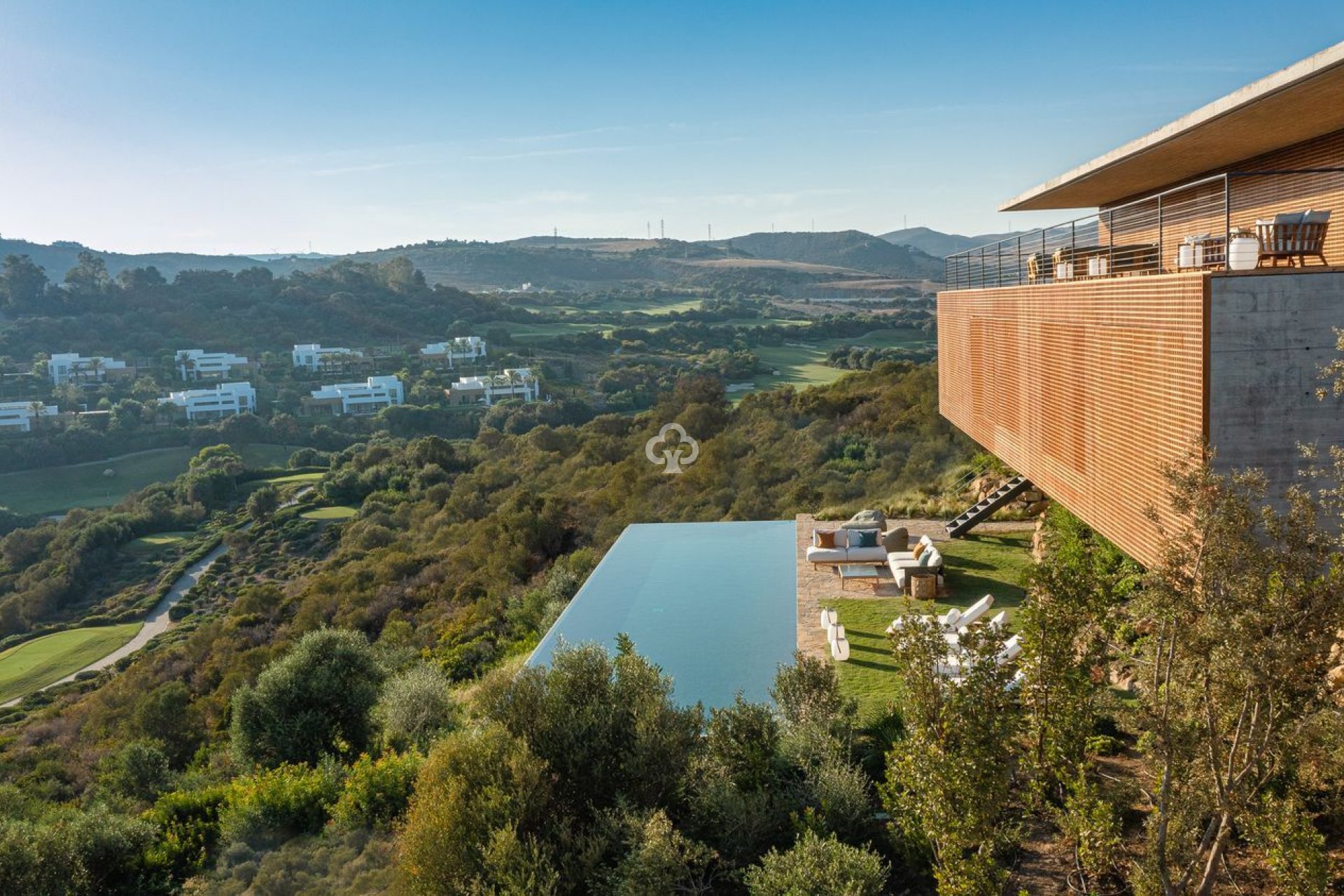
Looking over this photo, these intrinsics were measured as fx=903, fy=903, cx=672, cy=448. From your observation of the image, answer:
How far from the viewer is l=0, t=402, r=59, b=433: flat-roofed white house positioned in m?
48.0

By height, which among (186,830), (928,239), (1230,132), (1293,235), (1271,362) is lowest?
(186,830)

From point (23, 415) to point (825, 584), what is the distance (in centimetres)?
5176

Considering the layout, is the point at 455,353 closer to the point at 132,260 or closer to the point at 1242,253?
the point at 132,260

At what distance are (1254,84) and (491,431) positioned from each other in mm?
40464

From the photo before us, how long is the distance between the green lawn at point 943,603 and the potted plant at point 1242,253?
3070 mm

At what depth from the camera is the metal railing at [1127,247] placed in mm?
7367

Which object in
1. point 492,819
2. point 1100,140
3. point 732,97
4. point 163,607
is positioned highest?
point 732,97

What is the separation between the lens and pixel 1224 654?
402 centimetres

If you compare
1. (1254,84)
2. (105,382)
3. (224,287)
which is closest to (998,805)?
(1254,84)

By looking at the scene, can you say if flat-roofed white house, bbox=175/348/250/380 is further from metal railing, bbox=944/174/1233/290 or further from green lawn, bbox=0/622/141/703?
metal railing, bbox=944/174/1233/290


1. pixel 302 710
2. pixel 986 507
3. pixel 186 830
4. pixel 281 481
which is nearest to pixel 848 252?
pixel 281 481

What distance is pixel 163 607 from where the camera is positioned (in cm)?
3294

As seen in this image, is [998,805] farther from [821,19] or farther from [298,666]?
[821,19]

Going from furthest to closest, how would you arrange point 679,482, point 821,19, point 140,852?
point 679,482, point 821,19, point 140,852
